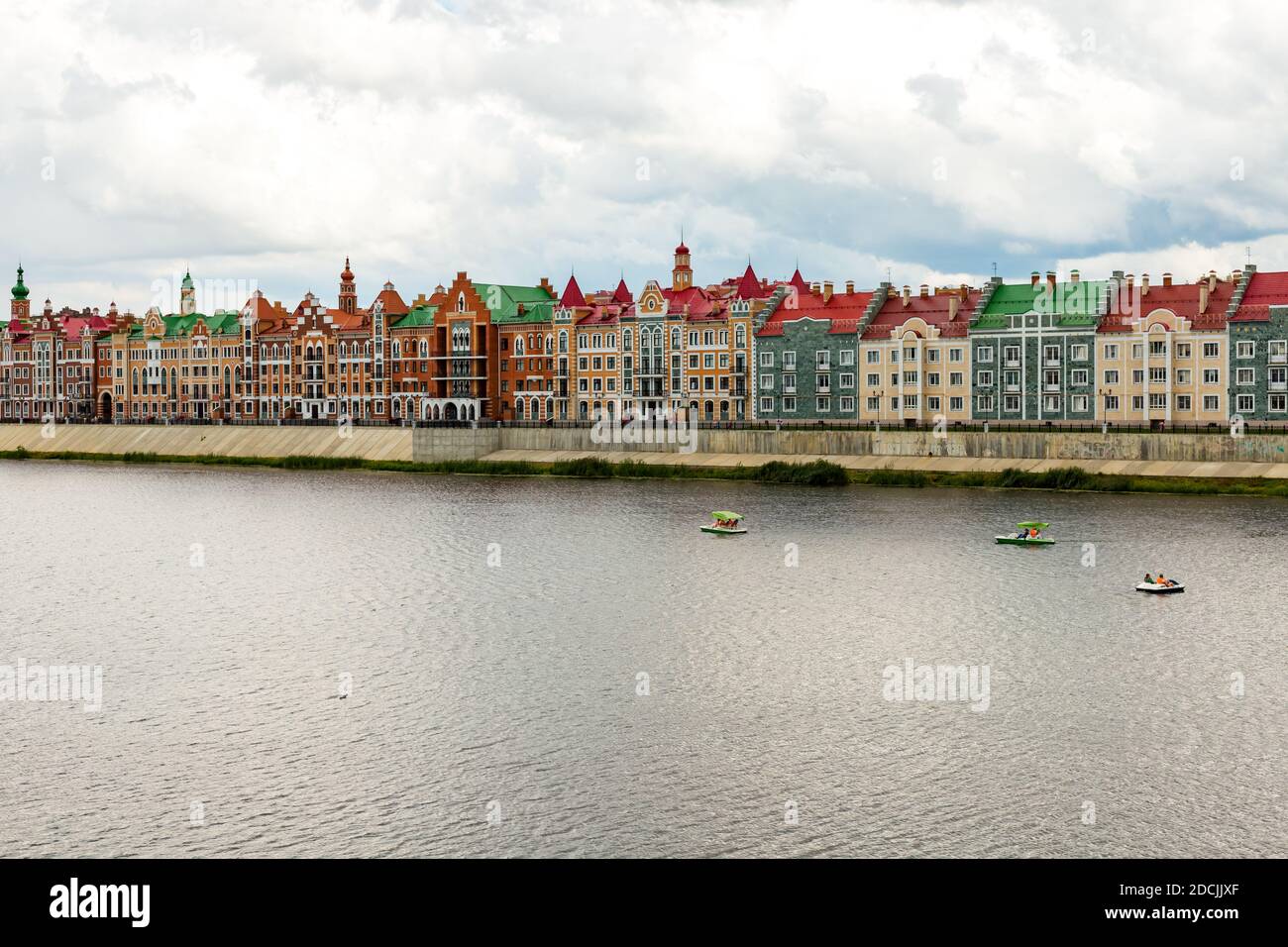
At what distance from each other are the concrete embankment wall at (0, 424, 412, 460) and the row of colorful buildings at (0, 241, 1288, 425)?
60.2ft

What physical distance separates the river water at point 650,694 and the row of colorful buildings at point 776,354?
119 ft

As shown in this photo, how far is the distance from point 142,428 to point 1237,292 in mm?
117700

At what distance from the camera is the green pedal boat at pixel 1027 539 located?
249ft

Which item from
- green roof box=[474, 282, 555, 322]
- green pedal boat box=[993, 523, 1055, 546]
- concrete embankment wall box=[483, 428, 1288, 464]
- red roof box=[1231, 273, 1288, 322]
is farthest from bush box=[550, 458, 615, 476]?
green pedal boat box=[993, 523, 1055, 546]

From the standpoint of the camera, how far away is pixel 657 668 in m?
48.7

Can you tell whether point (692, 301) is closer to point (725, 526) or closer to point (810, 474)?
point (810, 474)

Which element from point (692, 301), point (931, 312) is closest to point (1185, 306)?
point (931, 312)

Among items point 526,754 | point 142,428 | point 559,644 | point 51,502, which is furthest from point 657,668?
point 142,428

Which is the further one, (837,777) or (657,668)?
(657,668)

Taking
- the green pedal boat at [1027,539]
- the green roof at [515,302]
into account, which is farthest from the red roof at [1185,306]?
the green roof at [515,302]

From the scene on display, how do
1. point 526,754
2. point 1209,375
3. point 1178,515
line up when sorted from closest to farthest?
point 526,754 → point 1178,515 → point 1209,375

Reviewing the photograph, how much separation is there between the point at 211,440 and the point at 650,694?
126 meters
